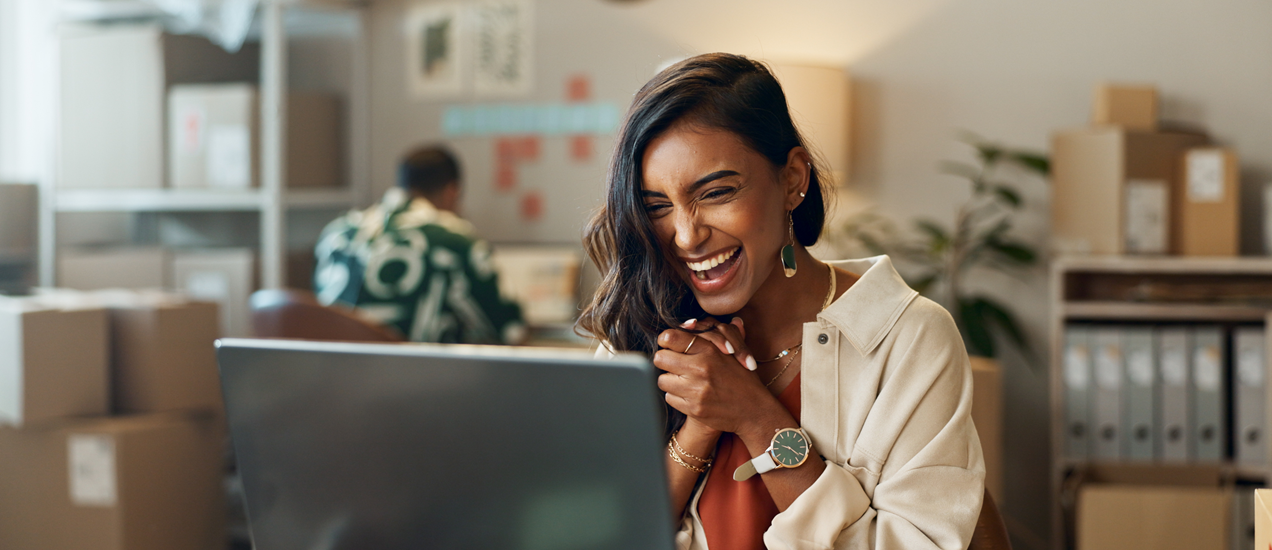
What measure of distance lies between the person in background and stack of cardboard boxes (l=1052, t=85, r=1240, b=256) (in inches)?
63.2

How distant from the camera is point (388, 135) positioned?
12.1 ft

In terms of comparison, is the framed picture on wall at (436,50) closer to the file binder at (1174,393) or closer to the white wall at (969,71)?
the white wall at (969,71)

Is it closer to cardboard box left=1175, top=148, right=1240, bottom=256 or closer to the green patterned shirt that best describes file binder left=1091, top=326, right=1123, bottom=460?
cardboard box left=1175, top=148, right=1240, bottom=256

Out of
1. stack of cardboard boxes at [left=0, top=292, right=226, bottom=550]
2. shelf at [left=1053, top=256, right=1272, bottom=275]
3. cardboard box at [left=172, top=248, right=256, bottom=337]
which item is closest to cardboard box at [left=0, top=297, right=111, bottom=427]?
stack of cardboard boxes at [left=0, top=292, right=226, bottom=550]

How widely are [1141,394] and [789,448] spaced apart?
197cm

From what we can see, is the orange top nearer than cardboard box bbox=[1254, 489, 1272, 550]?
No

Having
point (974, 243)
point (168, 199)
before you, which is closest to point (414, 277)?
point (168, 199)

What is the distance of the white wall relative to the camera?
2818 millimetres

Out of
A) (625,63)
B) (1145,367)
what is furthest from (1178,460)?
(625,63)

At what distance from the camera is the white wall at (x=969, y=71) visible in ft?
9.25

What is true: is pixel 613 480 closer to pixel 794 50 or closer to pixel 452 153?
pixel 794 50

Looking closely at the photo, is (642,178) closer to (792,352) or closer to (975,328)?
(792,352)

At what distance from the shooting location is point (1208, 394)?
2590mm

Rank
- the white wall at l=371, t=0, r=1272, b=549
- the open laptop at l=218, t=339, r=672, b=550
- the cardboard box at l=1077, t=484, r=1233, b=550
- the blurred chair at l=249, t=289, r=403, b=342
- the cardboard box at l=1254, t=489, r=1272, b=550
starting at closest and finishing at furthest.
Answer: the open laptop at l=218, t=339, r=672, b=550 < the cardboard box at l=1254, t=489, r=1272, b=550 < the blurred chair at l=249, t=289, r=403, b=342 < the cardboard box at l=1077, t=484, r=1233, b=550 < the white wall at l=371, t=0, r=1272, b=549
